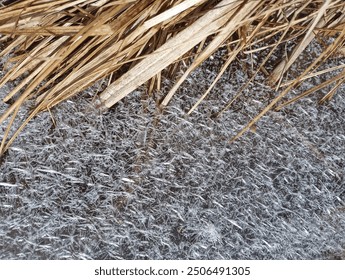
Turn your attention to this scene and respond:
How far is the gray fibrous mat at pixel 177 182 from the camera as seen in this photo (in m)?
0.76

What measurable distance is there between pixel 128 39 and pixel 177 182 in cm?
21

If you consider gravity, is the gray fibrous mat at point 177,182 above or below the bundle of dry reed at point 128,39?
below

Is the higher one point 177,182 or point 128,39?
point 128,39

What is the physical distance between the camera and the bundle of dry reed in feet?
2.45

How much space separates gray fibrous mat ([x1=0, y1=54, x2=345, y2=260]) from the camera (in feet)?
2.49

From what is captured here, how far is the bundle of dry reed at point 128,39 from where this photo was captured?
2.45ft

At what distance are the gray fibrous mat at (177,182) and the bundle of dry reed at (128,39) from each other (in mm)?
24

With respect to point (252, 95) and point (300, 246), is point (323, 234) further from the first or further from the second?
point (252, 95)

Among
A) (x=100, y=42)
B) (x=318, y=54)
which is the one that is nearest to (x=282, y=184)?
(x=318, y=54)

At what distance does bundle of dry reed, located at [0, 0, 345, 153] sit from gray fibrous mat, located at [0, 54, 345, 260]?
2 centimetres

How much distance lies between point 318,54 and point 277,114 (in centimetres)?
11

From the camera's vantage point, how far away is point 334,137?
→ 2.73 ft

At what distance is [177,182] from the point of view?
789 millimetres

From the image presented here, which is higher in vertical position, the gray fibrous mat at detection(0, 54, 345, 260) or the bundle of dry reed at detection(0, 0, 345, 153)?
the bundle of dry reed at detection(0, 0, 345, 153)
